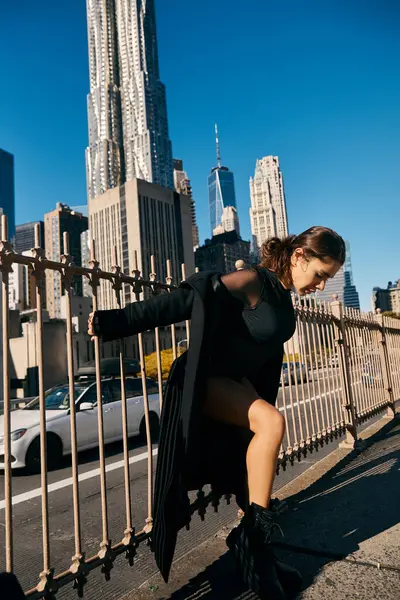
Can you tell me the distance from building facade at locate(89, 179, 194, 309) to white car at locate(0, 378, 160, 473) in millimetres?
105118

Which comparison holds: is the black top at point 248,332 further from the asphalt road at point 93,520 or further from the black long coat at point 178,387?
the asphalt road at point 93,520

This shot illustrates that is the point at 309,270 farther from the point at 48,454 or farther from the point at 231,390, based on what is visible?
the point at 48,454

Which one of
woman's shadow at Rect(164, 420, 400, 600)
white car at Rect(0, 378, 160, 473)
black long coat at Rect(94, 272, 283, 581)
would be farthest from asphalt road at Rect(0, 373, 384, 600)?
black long coat at Rect(94, 272, 283, 581)

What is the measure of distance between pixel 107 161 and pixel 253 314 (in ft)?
565

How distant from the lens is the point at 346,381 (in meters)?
5.50

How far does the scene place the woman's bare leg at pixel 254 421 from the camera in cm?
206

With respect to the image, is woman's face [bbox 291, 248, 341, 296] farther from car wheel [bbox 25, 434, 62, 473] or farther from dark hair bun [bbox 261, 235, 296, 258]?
car wheel [bbox 25, 434, 62, 473]

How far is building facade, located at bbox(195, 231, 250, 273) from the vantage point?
161 m

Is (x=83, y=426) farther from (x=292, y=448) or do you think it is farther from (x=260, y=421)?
(x=260, y=421)

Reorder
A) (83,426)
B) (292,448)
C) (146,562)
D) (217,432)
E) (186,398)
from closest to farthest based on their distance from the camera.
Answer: (186,398)
(217,432)
(146,562)
(292,448)
(83,426)

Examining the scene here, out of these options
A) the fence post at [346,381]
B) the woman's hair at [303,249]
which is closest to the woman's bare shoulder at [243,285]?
the woman's hair at [303,249]

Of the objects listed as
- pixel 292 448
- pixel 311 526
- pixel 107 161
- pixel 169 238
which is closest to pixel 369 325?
pixel 292 448

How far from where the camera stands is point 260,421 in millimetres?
2104

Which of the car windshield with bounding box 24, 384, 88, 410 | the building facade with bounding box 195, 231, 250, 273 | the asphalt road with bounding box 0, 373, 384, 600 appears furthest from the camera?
the building facade with bounding box 195, 231, 250, 273
